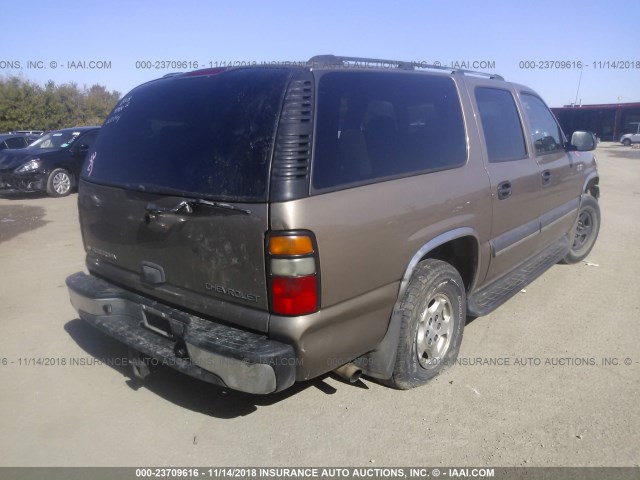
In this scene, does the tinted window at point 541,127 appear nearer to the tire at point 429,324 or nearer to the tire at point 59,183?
the tire at point 429,324

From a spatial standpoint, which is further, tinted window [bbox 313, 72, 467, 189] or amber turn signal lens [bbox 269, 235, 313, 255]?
tinted window [bbox 313, 72, 467, 189]

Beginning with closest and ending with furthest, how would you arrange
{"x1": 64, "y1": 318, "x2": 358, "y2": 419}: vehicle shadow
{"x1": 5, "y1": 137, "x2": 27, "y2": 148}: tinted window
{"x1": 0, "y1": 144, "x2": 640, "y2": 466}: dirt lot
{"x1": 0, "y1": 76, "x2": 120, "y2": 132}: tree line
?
{"x1": 0, "y1": 144, "x2": 640, "y2": 466}: dirt lot
{"x1": 64, "y1": 318, "x2": 358, "y2": 419}: vehicle shadow
{"x1": 5, "y1": 137, "x2": 27, "y2": 148}: tinted window
{"x1": 0, "y1": 76, "x2": 120, "y2": 132}: tree line

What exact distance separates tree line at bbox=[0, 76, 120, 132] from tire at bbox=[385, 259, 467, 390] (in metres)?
37.5

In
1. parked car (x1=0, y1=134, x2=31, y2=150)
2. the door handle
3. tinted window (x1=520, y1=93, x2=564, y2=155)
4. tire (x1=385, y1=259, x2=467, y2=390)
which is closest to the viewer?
tire (x1=385, y1=259, x2=467, y2=390)

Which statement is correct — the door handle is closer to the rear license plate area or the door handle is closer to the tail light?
the tail light

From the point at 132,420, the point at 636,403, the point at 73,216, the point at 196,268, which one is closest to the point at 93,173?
the point at 196,268

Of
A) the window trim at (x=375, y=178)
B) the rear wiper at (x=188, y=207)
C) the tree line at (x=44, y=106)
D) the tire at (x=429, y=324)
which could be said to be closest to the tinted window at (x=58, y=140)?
the rear wiper at (x=188, y=207)

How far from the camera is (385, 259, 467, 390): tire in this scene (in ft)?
9.87

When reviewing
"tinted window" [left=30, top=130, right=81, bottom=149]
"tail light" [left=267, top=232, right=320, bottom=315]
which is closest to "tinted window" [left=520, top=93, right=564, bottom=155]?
"tail light" [left=267, top=232, right=320, bottom=315]

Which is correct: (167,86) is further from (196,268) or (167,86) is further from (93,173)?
(196,268)

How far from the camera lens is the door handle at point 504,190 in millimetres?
3729

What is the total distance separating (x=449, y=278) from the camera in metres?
3.28

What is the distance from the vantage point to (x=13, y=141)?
14.4m

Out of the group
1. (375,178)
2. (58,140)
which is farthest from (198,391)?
(58,140)
